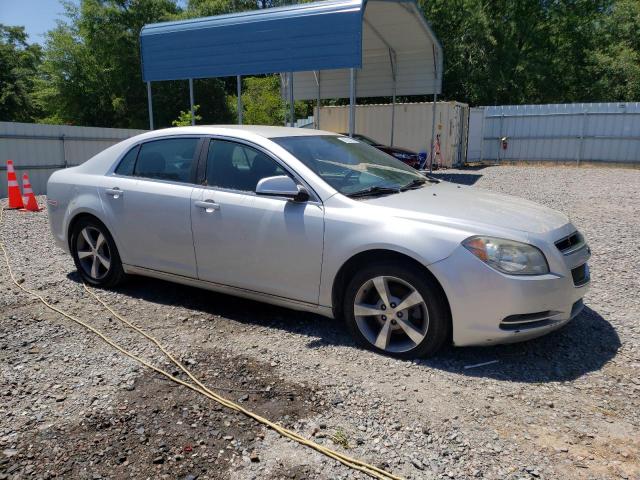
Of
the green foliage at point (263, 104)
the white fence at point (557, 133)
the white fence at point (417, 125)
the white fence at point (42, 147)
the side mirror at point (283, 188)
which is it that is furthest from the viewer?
the green foliage at point (263, 104)

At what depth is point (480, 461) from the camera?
2.50 metres

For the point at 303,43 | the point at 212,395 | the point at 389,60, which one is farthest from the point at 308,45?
the point at 212,395

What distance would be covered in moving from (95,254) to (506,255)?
3.88 m

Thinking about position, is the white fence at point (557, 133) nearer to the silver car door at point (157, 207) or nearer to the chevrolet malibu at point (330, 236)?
the chevrolet malibu at point (330, 236)

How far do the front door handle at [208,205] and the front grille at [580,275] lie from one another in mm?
2695

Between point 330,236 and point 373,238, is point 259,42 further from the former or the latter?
point 373,238

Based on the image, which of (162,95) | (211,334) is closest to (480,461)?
(211,334)

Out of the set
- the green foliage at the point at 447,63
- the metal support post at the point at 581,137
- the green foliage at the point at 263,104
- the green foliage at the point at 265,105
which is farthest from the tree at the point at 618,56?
the green foliage at the point at 263,104

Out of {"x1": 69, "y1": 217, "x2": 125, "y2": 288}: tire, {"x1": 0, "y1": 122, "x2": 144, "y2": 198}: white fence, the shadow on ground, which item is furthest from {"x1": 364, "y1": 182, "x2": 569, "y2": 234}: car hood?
{"x1": 0, "y1": 122, "x2": 144, "y2": 198}: white fence

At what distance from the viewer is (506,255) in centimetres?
324

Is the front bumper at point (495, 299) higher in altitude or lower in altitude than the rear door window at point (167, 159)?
lower

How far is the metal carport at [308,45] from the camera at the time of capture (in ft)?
38.5

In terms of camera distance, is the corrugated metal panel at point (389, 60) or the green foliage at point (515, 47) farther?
the green foliage at point (515, 47)

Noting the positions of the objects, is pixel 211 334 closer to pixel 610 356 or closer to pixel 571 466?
pixel 571 466
